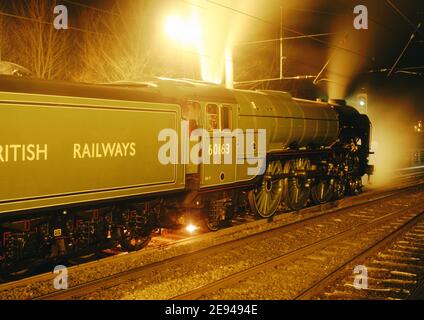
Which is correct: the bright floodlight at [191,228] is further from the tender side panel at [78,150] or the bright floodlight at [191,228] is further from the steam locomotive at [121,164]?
the tender side panel at [78,150]

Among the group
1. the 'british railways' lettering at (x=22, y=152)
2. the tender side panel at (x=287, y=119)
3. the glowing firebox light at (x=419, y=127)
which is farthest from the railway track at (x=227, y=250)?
the glowing firebox light at (x=419, y=127)

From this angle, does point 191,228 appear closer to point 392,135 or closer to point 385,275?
point 385,275

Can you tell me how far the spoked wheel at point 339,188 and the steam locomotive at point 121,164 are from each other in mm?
4233

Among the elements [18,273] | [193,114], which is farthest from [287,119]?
[18,273]

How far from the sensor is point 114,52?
23.2 metres

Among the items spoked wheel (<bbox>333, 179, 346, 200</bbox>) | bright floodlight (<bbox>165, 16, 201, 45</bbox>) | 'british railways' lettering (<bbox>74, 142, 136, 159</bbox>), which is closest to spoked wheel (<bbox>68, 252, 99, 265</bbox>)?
'british railways' lettering (<bbox>74, 142, 136, 159</bbox>)

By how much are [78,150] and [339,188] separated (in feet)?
41.9

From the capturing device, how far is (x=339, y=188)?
1848 centimetres

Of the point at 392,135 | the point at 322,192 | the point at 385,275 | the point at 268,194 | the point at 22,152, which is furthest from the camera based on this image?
the point at 392,135

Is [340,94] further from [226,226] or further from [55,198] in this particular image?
[55,198]

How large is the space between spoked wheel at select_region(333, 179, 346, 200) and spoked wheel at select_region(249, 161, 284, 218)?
4.47 meters

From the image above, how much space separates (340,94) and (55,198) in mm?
25317

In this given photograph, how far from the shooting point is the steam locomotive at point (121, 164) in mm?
7078

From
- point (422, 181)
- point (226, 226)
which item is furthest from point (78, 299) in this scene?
point (422, 181)
